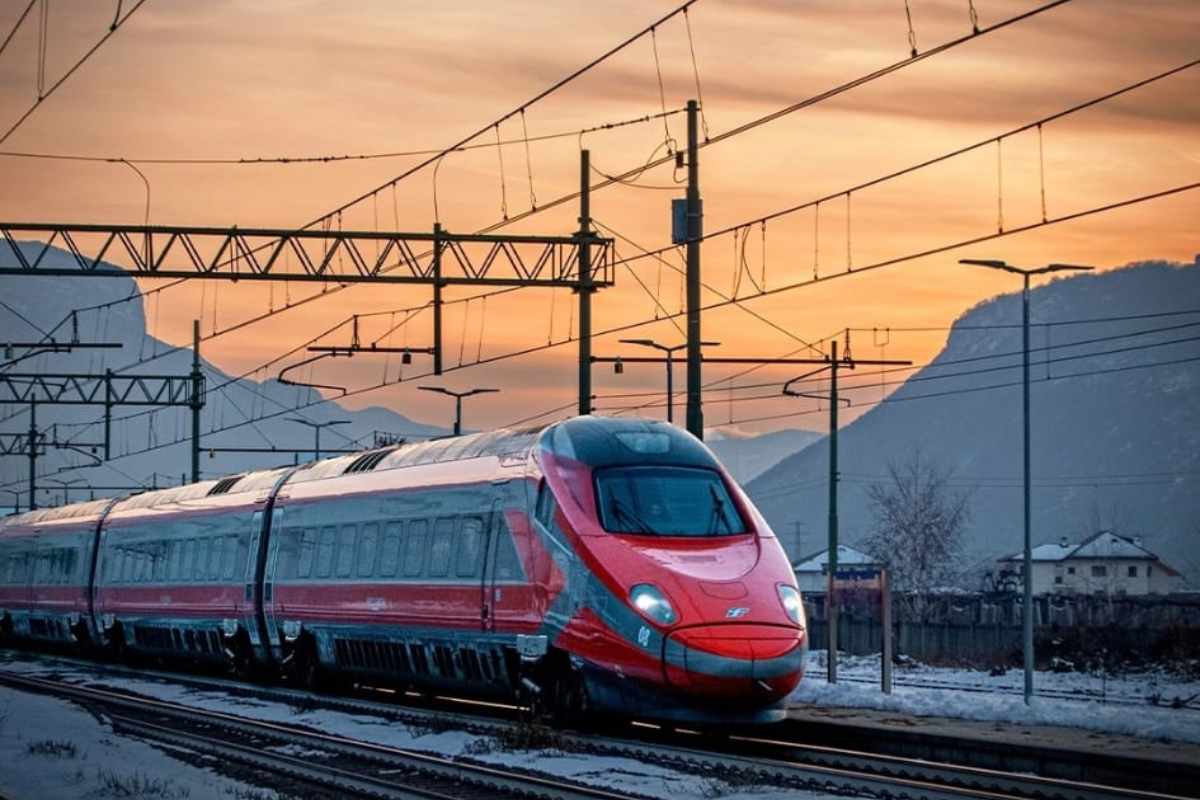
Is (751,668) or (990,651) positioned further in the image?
(990,651)

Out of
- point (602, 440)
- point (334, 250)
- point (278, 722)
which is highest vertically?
point (334, 250)

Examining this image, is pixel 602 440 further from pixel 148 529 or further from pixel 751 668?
pixel 148 529

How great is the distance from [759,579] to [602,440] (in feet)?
10.1

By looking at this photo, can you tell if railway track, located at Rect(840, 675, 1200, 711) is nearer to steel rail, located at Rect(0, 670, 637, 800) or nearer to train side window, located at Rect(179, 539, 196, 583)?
steel rail, located at Rect(0, 670, 637, 800)

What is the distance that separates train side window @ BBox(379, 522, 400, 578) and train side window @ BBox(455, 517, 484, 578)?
2.59 metres

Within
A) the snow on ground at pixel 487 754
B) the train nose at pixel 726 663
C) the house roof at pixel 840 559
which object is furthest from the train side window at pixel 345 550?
the house roof at pixel 840 559

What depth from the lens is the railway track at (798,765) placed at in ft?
62.4

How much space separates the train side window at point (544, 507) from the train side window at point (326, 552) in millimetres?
8709

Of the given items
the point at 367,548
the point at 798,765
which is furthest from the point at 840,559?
the point at 798,765

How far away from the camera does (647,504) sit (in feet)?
85.2

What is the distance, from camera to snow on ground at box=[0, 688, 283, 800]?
67.2 ft

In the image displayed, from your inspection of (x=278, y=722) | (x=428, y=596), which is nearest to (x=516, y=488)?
(x=428, y=596)

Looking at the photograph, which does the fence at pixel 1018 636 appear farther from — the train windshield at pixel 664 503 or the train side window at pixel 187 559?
the train windshield at pixel 664 503

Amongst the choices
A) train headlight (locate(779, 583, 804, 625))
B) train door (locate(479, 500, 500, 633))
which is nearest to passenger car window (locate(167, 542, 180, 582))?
train door (locate(479, 500, 500, 633))
